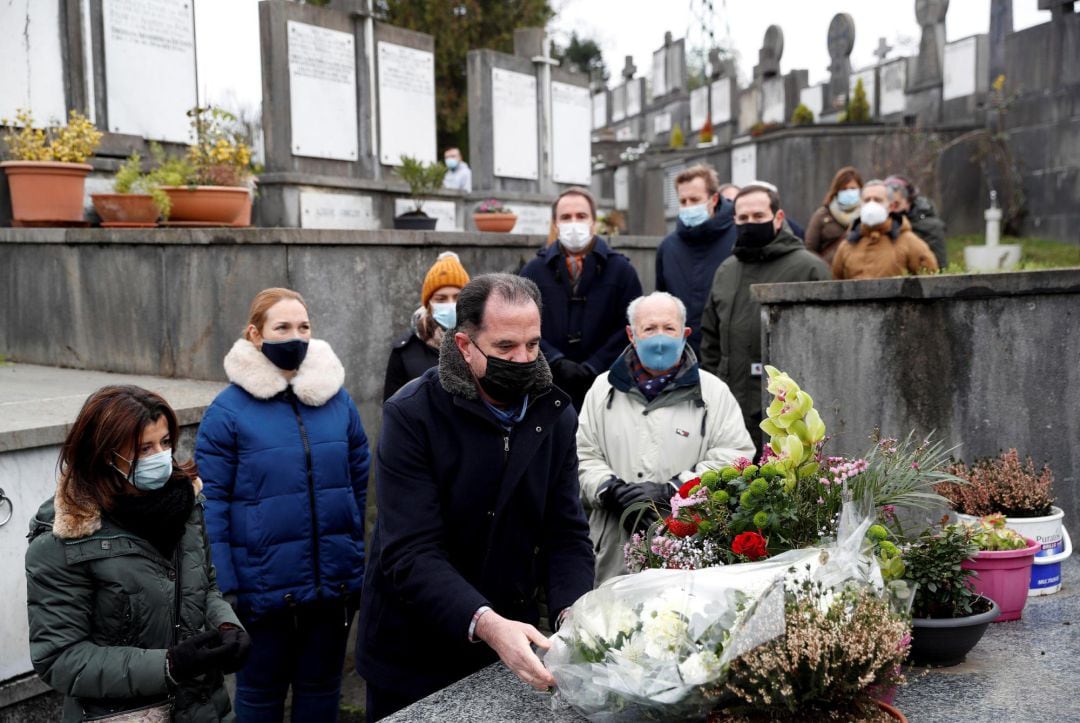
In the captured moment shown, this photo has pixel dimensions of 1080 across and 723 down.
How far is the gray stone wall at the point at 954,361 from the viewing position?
4.10 meters

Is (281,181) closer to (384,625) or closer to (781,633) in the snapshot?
(384,625)

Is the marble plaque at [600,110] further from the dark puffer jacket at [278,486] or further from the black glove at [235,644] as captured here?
the black glove at [235,644]

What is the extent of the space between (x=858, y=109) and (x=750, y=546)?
18174 millimetres

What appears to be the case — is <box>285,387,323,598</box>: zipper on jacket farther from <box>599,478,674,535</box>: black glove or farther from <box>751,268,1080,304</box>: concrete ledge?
<box>751,268,1080,304</box>: concrete ledge

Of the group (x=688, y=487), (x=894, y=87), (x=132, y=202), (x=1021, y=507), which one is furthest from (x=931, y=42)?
(x=688, y=487)

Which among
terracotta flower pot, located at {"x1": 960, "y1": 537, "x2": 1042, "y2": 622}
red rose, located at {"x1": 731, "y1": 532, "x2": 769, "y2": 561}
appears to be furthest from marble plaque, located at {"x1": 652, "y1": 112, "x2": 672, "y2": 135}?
red rose, located at {"x1": 731, "y1": 532, "x2": 769, "y2": 561}

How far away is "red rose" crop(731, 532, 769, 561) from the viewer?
2.37 meters

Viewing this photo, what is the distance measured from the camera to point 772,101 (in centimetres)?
2269

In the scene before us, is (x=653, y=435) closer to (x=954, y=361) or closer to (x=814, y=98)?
(x=954, y=361)

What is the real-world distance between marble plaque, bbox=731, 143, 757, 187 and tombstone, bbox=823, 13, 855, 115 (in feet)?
11.0

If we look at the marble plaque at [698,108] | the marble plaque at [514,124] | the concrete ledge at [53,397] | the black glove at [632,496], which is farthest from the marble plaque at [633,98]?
the black glove at [632,496]

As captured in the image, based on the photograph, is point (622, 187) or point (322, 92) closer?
point (322, 92)

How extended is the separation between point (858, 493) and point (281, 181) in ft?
24.9

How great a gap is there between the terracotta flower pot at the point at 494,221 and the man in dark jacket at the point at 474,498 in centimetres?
786
